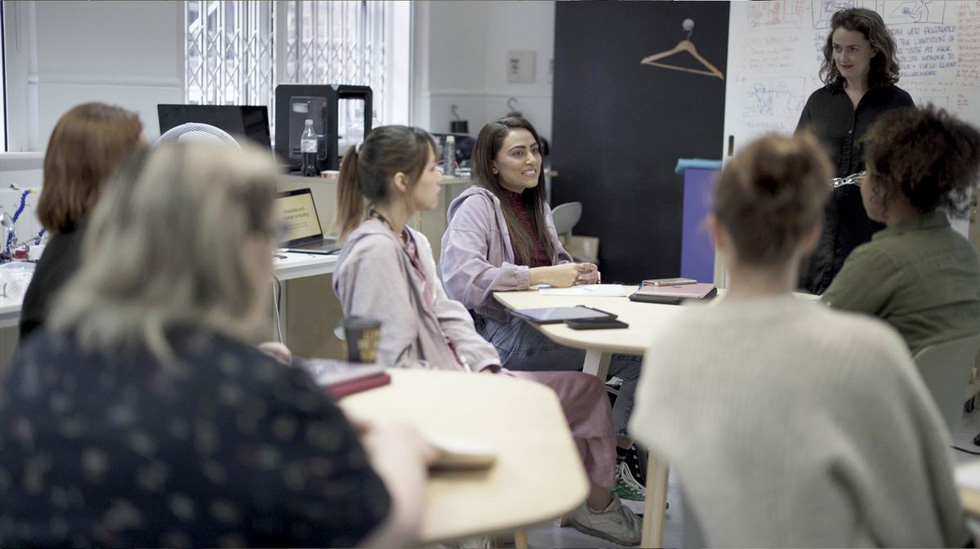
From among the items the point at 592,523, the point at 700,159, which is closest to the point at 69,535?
the point at 592,523

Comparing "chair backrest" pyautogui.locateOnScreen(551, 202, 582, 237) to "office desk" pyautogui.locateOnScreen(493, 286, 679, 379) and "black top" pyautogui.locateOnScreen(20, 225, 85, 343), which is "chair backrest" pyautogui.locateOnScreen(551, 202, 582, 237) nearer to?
"office desk" pyautogui.locateOnScreen(493, 286, 679, 379)

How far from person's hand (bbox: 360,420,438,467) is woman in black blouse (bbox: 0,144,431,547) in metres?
0.15

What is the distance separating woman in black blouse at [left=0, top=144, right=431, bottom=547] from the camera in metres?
1.18

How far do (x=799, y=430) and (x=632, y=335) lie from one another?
1032 millimetres

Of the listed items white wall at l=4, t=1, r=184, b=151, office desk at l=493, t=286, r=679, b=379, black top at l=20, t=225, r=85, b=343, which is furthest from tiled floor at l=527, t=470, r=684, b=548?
white wall at l=4, t=1, r=184, b=151

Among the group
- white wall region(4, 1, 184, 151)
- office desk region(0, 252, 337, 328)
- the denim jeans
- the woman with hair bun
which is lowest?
the denim jeans

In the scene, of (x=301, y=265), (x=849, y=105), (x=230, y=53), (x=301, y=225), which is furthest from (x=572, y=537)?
(x=230, y=53)

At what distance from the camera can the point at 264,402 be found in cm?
118

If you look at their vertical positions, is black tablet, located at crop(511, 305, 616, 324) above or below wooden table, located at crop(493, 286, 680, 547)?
above

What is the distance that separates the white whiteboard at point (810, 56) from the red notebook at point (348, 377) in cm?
242

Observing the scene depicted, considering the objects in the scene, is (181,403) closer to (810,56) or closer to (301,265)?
(301,265)

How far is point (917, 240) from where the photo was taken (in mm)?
2141

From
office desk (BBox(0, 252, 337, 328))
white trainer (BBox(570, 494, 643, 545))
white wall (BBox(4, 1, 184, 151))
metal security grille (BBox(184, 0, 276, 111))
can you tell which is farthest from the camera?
metal security grille (BBox(184, 0, 276, 111))

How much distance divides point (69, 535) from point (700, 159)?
5165mm
